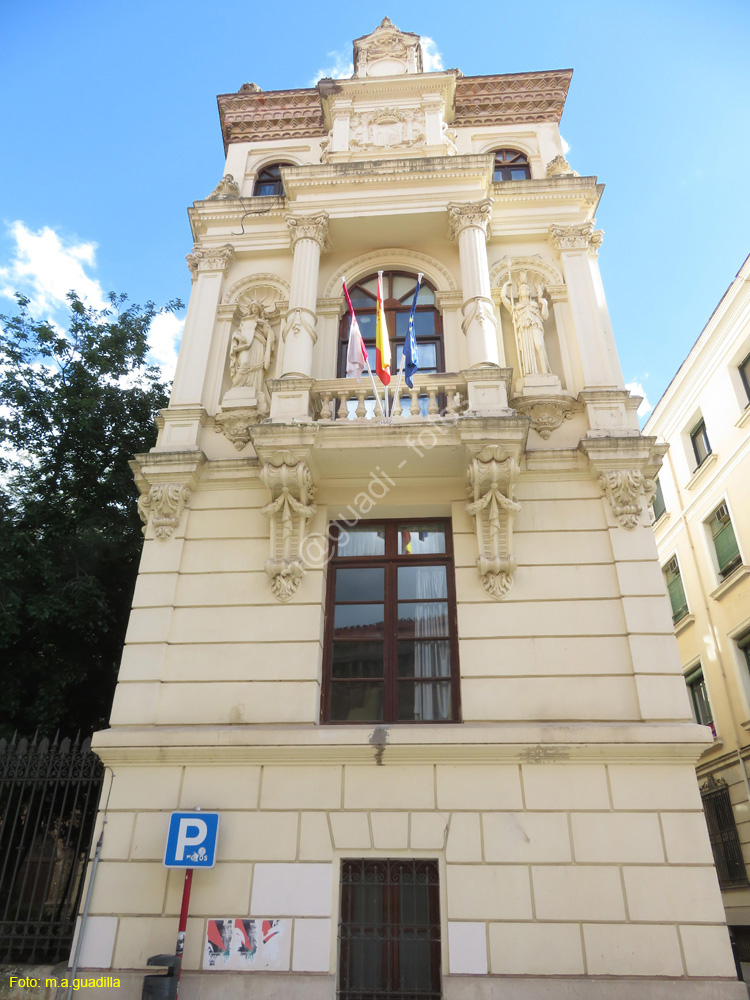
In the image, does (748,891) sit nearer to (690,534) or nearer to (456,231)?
(690,534)

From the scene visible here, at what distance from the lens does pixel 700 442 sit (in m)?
20.9

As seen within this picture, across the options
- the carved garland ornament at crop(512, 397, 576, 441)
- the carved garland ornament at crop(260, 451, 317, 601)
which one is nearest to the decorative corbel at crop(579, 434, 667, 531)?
the carved garland ornament at crop(512, 397, 576, 441)

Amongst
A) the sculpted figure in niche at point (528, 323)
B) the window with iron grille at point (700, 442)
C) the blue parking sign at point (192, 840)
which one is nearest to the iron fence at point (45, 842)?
the blue parking sign at point (192, 840)

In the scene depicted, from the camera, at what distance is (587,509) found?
10070mm

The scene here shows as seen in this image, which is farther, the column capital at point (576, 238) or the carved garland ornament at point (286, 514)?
the column capital at point (576, 238)

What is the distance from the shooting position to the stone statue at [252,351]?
12047 millimetres

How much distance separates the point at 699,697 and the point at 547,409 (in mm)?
13014

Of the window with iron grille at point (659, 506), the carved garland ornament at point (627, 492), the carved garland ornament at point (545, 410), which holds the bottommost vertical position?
the carved garland ornament at point (627, 492)

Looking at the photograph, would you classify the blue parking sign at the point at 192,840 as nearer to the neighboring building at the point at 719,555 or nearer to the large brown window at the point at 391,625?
the large brown window at the point at 391,625

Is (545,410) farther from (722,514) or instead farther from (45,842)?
(722,514)

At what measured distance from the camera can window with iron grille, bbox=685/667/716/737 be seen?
19.3m

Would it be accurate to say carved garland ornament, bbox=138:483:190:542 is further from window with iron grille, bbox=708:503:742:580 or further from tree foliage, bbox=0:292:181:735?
window with iron grille, bbox=708:503:742:580

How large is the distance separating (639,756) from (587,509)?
340 cm

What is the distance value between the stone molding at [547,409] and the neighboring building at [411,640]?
0.16 feet
